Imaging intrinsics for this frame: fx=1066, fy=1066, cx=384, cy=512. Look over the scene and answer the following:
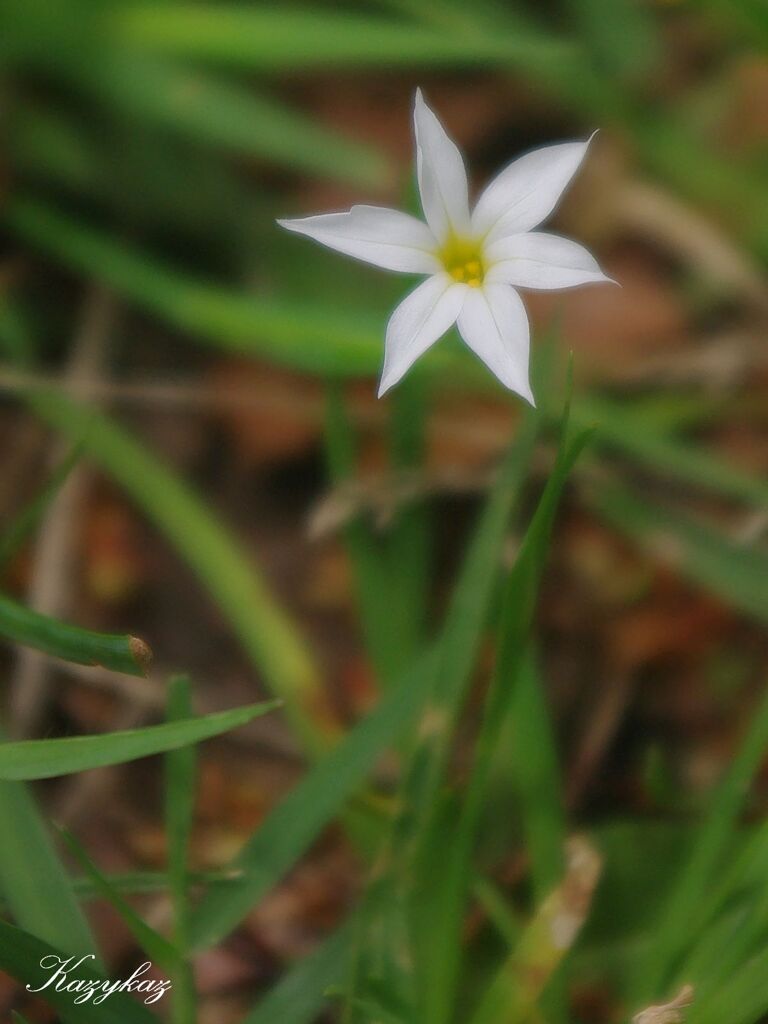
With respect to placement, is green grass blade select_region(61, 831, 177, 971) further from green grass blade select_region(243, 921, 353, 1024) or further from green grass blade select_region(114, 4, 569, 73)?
green grass blade select_region(114, 4, 569, 73)

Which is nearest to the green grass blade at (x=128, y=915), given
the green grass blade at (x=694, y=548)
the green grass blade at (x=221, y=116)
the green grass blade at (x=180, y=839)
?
the green grass blade at (x=180, y=839)

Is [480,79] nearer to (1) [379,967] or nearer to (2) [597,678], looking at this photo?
(2) [597,678]

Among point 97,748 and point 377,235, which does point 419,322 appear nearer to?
point 377,235

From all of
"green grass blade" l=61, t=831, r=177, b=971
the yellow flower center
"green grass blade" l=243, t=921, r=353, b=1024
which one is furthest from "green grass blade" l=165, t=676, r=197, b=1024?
the yellow flower center

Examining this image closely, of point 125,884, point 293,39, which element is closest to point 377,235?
point 125,884

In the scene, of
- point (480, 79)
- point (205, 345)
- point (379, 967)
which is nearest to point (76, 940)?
point (379, 967)

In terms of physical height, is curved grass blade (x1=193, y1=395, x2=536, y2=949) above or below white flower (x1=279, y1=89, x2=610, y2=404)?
below

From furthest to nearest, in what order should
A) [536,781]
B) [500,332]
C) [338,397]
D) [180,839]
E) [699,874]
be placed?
[338,397] < [536,781] < [699,874] < [180,839] < [500,332]

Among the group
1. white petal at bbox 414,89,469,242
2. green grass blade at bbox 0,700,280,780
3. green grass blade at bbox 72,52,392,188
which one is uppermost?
green grass blade at bbox 72,52,392,188
